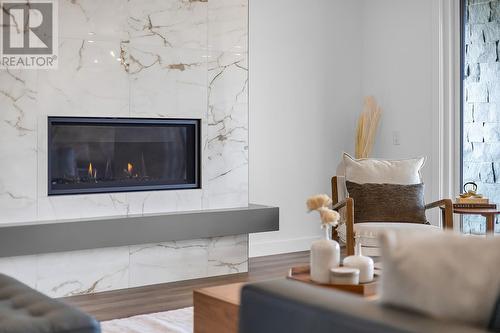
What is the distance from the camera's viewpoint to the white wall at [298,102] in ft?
19.1

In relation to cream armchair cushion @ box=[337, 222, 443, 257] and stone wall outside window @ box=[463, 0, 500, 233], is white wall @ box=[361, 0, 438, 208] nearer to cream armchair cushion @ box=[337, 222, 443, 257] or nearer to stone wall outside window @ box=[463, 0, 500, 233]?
stone wall outside window @ box=[463, 0, 500, 233]

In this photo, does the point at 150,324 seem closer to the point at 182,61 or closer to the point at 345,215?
the point at 345,215

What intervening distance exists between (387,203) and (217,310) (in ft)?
6.97

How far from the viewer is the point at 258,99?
5816 millimetres

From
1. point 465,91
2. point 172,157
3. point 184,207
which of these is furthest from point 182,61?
point 465,91

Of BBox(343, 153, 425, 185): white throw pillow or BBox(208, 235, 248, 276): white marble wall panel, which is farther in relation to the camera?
BBox(208, 235, 248, 276): white marble wall panel

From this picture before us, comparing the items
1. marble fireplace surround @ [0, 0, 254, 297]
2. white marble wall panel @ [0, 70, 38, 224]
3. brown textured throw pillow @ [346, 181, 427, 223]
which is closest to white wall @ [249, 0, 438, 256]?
marble fireplace surround @ [0, 0, 254, 297]

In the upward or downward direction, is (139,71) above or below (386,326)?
above

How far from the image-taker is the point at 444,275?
1438 millimetres

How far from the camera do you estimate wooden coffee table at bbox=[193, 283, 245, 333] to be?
268 cm

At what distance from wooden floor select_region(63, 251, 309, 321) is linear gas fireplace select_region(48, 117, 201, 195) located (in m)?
0.68

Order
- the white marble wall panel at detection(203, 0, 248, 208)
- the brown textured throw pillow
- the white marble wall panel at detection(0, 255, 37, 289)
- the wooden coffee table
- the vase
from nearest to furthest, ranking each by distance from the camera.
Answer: the wooden coffee table → the vase → the white marble wall panel at detection(0, 255, 37, 289) → the brown textured throw pillow → the white marble wall panel at detection(203, 0, 248, 208)

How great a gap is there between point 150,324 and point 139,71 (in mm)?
1778

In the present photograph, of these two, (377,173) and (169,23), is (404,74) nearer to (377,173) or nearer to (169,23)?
(377,173)
